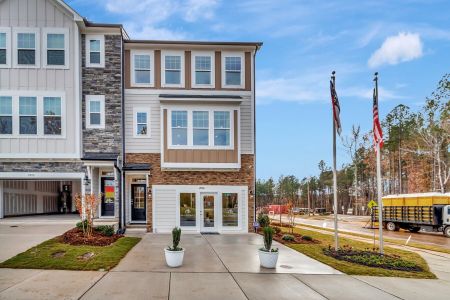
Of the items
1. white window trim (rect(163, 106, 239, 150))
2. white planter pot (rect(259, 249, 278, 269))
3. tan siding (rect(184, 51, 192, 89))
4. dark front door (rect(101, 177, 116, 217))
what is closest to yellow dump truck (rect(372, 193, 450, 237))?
white window trim (rect(163, 106, 239, 150))

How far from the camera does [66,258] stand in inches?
433

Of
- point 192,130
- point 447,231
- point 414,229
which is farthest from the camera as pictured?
point 414,229

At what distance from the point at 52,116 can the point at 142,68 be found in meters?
5.12

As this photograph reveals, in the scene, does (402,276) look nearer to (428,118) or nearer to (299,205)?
(428,118)

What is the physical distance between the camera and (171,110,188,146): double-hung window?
63.3 ft

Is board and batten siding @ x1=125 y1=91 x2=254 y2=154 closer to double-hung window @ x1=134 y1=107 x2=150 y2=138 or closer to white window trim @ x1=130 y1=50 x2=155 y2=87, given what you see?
double-hung window @ x1=134 y1=107 x2=150 y2=138

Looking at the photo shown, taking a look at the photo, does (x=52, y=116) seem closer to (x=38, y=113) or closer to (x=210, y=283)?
(x=38, y=113)

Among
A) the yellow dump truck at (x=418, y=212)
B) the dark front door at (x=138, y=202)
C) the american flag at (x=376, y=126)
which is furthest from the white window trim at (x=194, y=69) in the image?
the yellow dump truck at (x=418, y=212)

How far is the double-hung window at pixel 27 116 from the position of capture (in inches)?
710

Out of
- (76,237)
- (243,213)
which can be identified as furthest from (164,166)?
(76,237)

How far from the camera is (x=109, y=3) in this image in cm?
1575

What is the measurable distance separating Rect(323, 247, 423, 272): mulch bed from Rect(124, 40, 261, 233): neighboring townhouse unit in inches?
276

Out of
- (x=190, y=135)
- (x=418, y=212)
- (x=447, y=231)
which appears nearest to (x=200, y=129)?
(x=190, y=135)

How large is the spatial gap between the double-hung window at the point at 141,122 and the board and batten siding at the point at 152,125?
155 millimetres
